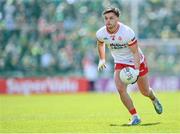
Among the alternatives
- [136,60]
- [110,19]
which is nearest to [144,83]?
[136,60]

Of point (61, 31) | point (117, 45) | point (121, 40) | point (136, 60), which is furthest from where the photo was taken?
point (61, 31)

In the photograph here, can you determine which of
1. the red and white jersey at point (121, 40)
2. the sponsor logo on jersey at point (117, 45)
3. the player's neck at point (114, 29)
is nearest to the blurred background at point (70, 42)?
the red and white jersey at point (121, 40)

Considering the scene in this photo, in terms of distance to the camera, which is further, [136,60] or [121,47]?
[121,47]

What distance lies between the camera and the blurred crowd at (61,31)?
30719mm

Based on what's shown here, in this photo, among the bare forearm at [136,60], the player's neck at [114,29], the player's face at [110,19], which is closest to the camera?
the player's face at [110,19]

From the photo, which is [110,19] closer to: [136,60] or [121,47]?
[121,47]

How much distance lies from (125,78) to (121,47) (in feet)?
2.40

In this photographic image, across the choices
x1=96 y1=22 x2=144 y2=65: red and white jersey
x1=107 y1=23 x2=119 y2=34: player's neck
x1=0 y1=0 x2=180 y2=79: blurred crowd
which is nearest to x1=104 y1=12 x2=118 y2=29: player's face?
x1=107 y1=23 x2=119 y2=34: player's neck

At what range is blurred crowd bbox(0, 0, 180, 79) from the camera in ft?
101

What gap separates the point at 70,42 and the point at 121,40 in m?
18.9

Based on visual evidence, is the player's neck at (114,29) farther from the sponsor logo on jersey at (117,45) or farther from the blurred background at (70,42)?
the blurred background at (70,42)

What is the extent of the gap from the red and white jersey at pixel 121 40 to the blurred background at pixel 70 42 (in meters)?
17.6

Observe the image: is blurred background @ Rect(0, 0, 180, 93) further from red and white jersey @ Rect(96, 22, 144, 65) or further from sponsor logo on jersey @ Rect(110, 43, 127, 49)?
sponsor logo on jersey @ Rect(110, 43, 127, 49)

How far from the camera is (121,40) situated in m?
12.8
